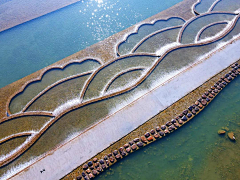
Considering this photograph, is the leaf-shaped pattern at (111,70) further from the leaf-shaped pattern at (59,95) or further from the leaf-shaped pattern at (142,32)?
the leaf-shaped pattern at (142,32)

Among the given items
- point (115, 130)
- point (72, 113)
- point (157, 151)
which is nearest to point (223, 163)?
point (157, 151)

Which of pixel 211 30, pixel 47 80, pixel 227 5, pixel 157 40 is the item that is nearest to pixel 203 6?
pixel 227 5

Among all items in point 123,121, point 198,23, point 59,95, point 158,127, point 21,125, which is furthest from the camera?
point 198,23

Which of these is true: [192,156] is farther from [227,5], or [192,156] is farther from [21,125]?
[227,5]

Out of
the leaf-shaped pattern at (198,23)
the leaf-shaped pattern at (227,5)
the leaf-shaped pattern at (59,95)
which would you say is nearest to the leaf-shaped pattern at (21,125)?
the leaf-shaped pattern at (59,95)

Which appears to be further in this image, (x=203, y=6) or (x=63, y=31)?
(x=203, y=6)

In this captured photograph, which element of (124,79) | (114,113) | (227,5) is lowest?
(114,113)

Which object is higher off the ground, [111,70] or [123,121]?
[111,70]

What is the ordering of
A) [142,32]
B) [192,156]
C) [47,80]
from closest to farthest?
[192,156] < [47,80] < [142,32]
